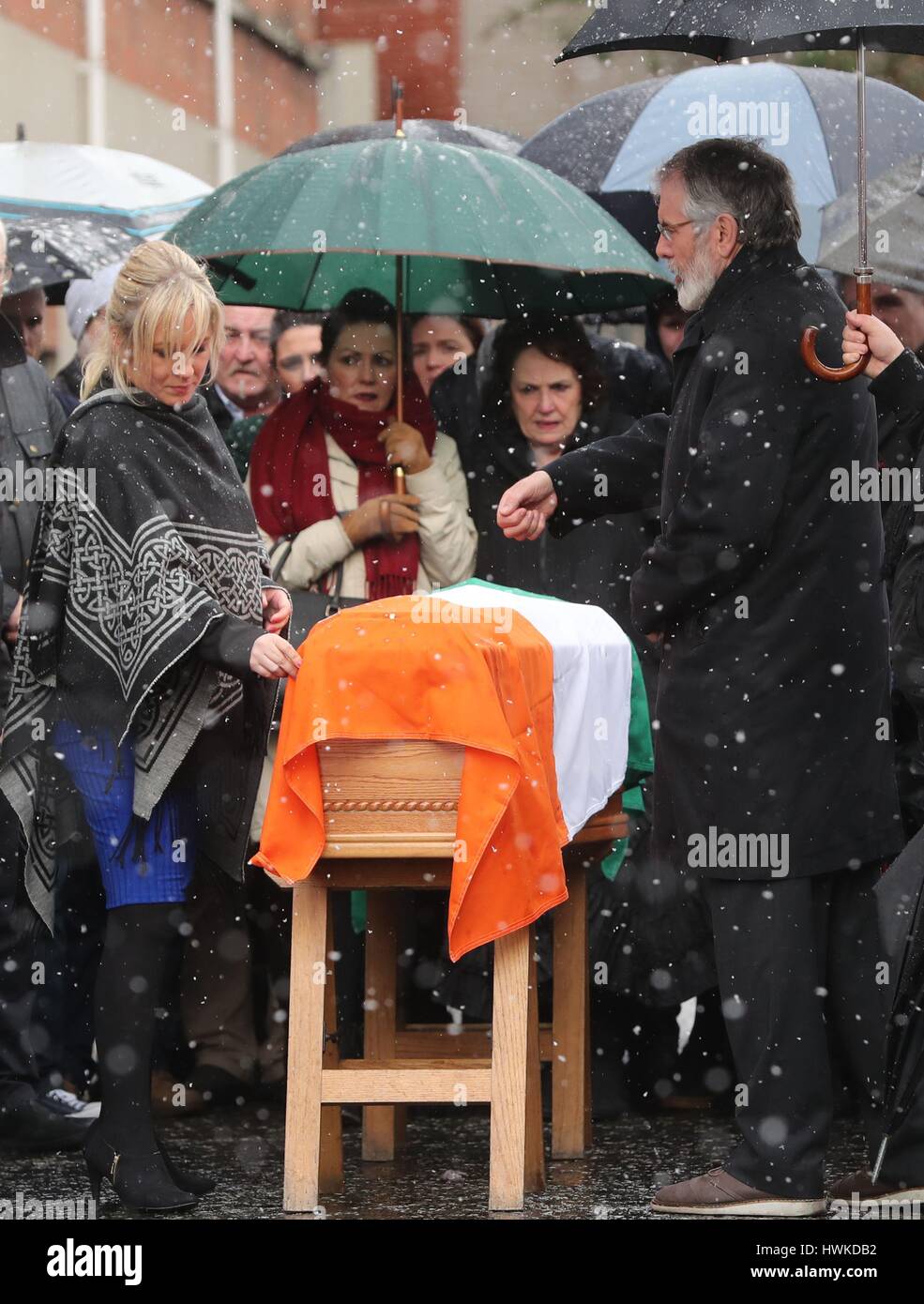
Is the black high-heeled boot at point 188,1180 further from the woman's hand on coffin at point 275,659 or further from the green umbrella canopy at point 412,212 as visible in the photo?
the green umbrella canopy at point 412,212

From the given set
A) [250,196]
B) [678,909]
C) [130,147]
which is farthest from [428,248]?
[130,147]

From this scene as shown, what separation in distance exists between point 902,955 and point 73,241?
158 inches

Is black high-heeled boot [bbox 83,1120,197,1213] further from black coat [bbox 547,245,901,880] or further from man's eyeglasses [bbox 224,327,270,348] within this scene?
man's eyeglasses [bbox 224,327,270,348]

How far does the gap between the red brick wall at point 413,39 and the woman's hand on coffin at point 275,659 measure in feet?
52.5

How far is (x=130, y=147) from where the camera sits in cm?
1650

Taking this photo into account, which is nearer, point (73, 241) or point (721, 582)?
point (721, 582)

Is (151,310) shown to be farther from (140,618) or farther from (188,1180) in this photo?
(188,1180)

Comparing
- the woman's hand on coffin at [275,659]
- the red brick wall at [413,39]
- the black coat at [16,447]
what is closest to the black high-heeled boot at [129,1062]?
the woman's hand on coffin at [275,659]

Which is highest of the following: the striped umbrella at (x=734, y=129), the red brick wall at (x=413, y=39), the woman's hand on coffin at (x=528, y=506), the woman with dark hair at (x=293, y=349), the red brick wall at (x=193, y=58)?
the red brick wall at (x=413, y=39)

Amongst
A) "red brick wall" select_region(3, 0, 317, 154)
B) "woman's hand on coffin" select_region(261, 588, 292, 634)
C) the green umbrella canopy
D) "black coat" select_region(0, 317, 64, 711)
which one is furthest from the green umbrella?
"red brick wall" select_region(3, 0, 317, 154)

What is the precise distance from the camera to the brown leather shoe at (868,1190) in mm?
4828

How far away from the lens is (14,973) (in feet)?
20.3

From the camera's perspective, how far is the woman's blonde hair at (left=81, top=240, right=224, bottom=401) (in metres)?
5.17
